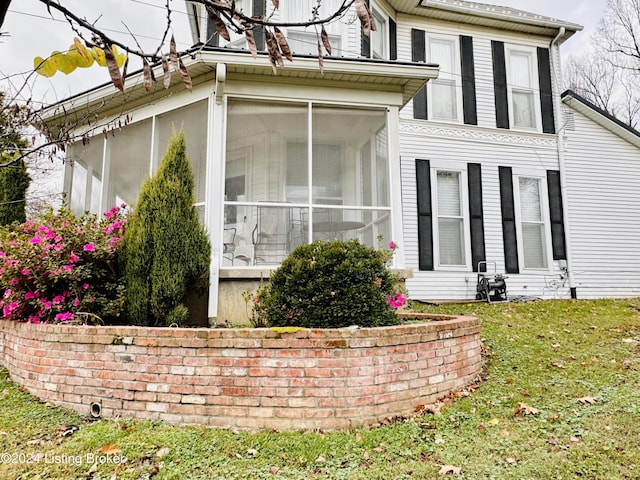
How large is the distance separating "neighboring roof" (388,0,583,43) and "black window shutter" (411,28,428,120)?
51cm

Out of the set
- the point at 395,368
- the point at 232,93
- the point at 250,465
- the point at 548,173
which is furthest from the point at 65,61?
the point at 548,173

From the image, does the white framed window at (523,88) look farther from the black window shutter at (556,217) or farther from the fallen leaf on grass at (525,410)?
the fallen leaf on grass at (525,410)

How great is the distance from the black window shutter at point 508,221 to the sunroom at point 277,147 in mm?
4837

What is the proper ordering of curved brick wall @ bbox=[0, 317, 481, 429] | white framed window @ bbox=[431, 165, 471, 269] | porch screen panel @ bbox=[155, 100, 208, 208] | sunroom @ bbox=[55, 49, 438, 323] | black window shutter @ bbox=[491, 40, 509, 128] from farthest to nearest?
black window shutter @ bbox=[491, 40, 509, 128] < white framed window @ bbox=[431, 165, 471, 269] < porch screen panel @ bbox=[155, 100, 208, 208] < sunroom @ bbox=[55, 49, 438, 323] < curved brick wall @ bbox=[0, 317, 481, 429]

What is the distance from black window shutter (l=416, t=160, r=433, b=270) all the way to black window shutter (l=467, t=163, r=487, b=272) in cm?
100

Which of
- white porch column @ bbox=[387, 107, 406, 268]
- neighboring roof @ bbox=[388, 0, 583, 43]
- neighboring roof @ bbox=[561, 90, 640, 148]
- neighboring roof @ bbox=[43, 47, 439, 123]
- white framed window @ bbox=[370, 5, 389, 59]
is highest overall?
neighboring roof @ bbox=[388, 0, 583, 43]

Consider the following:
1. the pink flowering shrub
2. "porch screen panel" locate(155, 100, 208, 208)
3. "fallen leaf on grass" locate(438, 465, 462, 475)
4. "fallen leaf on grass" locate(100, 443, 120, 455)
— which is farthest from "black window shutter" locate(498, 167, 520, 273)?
"fallen leaf on grass" locate(100, 443, 120, 455)

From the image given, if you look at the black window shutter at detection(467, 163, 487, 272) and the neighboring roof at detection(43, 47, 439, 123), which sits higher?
the neighboring roof at detection(43, 47, 439, 123)

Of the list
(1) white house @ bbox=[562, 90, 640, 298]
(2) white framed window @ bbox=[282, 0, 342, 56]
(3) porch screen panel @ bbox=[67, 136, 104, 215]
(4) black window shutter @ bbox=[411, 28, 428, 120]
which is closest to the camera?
(3) porch screen panel @ bbox=[67, 136, 104, 215]

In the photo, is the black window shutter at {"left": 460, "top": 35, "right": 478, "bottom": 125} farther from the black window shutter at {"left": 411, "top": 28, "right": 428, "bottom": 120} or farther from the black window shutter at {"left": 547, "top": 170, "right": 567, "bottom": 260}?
the black window shutter at {"left": 547, "top": 170, "right": 567, "bottom": 260}

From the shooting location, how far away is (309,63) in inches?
226

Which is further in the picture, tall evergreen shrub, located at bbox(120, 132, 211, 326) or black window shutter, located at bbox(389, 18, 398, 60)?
black window shutter, located at bbox(389, 18, 398, 60)

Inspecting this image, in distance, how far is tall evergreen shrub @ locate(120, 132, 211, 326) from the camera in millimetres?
4488

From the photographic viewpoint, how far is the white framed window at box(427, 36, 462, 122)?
10242 millimetres
